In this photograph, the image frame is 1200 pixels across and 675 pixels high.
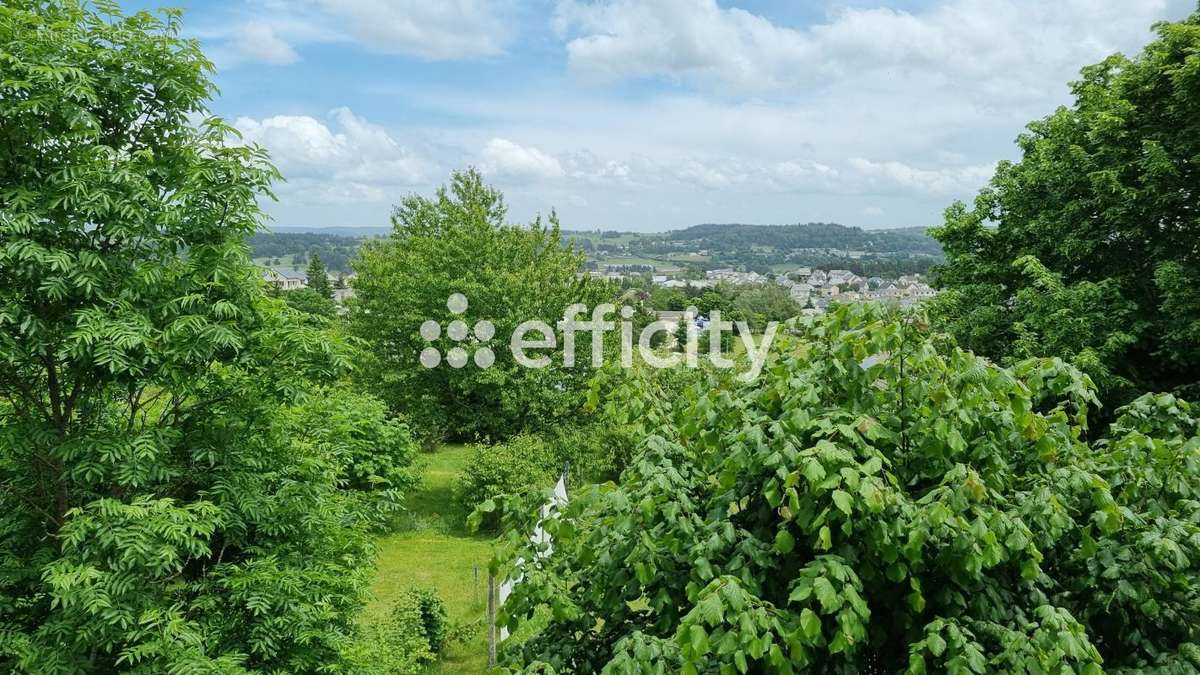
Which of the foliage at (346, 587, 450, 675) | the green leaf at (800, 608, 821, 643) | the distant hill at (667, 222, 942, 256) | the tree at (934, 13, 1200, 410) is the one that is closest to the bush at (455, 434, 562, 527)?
the foliage at (346, 587, 450, 675)

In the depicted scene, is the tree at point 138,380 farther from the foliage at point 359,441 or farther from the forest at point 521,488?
the foliage at point 359,441

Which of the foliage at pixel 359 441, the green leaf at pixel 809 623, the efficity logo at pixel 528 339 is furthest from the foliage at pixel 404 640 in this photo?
the efficity logo at pixel 528 339

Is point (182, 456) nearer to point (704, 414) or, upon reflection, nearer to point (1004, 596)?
A: point (704, 414)

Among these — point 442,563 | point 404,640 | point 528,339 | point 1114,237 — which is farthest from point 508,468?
point 1114,237

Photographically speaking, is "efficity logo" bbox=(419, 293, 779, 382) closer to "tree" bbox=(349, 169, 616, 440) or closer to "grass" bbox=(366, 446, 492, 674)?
"tree" bbox=(349, 169, 616, 440)

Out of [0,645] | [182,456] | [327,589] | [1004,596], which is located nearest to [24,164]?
[182,456]

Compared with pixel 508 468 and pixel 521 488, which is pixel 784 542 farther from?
pixel 508 468

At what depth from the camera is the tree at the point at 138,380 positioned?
5066 millimetres

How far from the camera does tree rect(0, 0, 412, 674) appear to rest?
5066 mm

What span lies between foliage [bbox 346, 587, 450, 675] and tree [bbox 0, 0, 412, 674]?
1.92ft

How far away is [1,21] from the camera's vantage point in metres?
5.09

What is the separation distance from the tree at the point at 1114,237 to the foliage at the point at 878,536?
8.38 m

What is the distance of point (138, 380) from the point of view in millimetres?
5516

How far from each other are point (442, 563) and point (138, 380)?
14.3m
